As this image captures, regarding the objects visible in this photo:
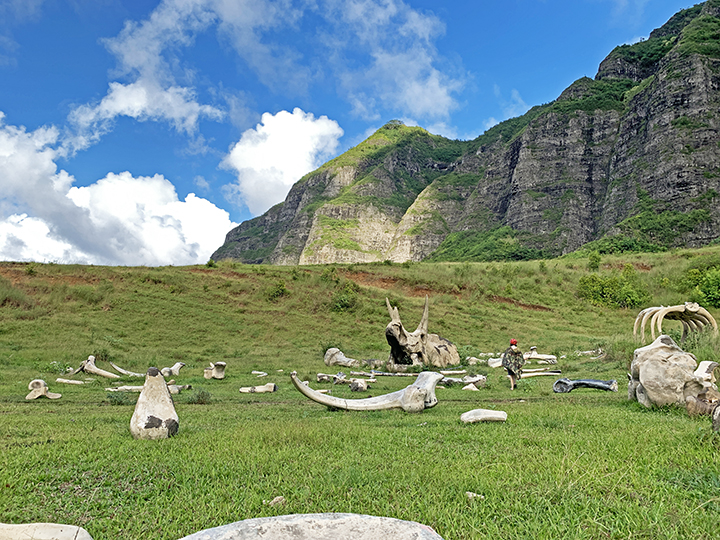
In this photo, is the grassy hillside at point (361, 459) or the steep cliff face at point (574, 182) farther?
the steep cliff face at point (574, 182)

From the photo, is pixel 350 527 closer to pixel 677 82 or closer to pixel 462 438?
pixel 462 438

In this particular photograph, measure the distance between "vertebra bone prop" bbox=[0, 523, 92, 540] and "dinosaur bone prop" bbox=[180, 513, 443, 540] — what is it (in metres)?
1.08

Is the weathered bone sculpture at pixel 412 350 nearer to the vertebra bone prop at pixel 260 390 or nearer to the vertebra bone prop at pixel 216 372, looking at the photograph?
the vertebra bone prop at pixel 260 390

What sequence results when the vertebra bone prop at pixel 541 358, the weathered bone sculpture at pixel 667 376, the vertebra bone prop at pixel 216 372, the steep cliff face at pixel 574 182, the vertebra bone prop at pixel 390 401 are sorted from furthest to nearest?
the steep cliff face at pixel 574 182 → the vertebra bone prop at pixel 541 358 → the vertebra bone prop at pixel 216 372 → the vertebra bone prop at pixel 390 401 → the weathered bone sculpture at pixel 667 376

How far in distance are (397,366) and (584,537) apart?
46.6ft

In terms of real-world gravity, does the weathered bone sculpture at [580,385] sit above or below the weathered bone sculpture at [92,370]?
below

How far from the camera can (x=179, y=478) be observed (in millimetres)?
4148

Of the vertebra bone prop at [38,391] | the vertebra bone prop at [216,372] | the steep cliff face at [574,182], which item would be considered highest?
the steep cliff face at [574,182]

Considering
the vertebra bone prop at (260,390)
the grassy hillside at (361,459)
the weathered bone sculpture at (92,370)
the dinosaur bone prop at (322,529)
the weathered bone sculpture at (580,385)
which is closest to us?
the dinosaur bone prop at (322,529)

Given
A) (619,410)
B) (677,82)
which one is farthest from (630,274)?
(677,82)

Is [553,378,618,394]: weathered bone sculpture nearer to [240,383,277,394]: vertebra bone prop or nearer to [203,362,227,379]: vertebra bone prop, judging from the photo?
[240,383,277,394]: vertebra bone prop

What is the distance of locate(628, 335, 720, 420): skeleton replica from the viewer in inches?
261

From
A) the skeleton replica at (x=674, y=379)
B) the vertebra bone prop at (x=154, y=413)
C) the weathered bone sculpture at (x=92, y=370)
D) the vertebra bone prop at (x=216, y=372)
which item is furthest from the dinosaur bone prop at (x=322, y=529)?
the weathered bone sculpture at (x=92, y=370)

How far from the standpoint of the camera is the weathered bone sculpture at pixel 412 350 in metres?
17.1
